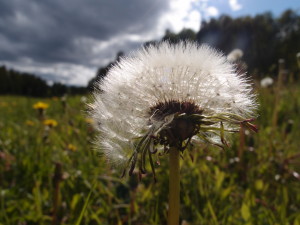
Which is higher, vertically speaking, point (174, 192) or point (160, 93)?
point (160, 93)

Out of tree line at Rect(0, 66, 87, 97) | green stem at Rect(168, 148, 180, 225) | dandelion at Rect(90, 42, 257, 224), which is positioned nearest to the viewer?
green stem at Rect(168, 148, 180, 225)

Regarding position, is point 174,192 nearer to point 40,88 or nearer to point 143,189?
point 143,189

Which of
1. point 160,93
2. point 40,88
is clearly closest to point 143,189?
point 160,93

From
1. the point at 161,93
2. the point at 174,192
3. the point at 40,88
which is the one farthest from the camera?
the point at 40,88

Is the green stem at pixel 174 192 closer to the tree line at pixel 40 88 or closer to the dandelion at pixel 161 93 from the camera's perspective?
the dandelion at pixel 161 93

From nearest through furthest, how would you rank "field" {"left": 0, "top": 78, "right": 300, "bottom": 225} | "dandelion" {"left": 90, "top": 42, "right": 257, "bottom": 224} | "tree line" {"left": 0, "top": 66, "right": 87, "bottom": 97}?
"dandelion" {"left": 90, "top": 42, "right": 257, "bottom": 224} < "field" {"left": 0, "top": 78, "right": 300, "bottom": 225} < "tree line" {"left": 0, "top": 66, "right": 87, "bottom": 97}

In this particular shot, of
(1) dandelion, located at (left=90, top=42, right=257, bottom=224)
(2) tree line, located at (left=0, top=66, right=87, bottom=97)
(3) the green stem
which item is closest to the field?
(1) dandelion, located at (left=90, top=42, right=257, bottom=224)

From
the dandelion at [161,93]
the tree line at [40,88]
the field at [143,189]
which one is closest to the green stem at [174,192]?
the dandelion at [161,93]

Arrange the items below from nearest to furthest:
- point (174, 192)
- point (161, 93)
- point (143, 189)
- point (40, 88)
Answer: point (174, 192) → point (161, 93) → point (143, 189) → point (40, 88)

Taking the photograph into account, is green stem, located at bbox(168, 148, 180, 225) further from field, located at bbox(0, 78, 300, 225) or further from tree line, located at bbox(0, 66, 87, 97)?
tree line, located at bbox(0, 66, 87, 97)
